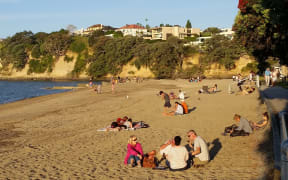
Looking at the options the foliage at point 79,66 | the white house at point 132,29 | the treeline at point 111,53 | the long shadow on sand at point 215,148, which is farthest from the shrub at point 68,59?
the long shadow on sand at point 215,148

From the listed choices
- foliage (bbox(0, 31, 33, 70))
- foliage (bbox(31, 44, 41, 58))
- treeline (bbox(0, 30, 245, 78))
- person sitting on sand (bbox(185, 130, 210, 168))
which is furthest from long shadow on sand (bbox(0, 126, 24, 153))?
foliage (bbox(0, 31, 33, 70))

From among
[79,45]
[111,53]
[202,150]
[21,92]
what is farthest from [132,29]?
[202,150]

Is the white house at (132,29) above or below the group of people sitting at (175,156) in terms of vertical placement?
above

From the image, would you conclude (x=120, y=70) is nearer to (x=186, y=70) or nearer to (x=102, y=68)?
(x=102, y=68)

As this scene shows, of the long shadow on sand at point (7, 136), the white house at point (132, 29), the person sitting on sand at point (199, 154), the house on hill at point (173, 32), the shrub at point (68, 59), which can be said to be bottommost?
the long shadow on sand at point (7, 136)

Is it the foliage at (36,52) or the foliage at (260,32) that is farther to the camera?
the foliage at (36,52)

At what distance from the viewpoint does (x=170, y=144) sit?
8.93 m

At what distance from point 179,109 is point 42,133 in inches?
282

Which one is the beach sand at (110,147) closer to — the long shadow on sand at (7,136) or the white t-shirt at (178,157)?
the long shadow on sand at (7,136)

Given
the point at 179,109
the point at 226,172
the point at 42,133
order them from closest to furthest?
1. the point at 226,172
2. the point at 42,133
3. the point at 179,109

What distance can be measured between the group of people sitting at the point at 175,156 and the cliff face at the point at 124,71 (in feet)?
218

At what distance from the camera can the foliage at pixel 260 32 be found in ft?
31.1

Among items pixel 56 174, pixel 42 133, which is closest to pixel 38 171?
pixel 56 174

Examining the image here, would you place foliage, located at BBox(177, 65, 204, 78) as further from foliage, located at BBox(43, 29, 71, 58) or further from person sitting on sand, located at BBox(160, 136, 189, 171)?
person sitting on sand, located at BBox(160, 136, 189, 171)
